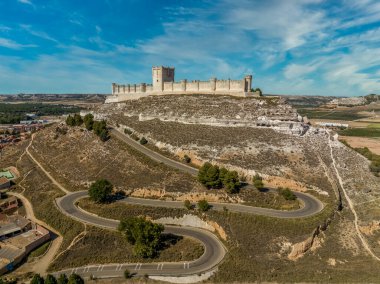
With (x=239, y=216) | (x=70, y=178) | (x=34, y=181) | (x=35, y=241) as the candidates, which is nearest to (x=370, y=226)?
(x=239, y=216)

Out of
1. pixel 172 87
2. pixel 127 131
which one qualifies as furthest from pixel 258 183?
pixel 172 87

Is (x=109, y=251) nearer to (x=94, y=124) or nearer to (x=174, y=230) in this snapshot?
(x=174, y=230)

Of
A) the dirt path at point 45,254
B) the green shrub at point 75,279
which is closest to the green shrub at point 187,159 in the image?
the dirt path at point 45,254

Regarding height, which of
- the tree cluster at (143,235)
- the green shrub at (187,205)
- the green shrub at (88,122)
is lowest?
the tree cluster at (143,235)

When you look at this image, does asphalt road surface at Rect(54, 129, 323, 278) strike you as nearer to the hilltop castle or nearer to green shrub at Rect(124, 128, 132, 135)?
green shrub at Rect(124, 128, 132, 135)

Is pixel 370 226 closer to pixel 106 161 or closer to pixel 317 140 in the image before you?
pixel 317 140

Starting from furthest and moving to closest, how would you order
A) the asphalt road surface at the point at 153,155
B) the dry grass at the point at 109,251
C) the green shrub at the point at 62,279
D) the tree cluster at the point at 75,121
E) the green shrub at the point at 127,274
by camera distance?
the tree cluster at the point at 75,121 < the asphalt road surface at the point at 153,155 < the dry grass at the point at 109,251 < the green shrub at the point at 127,274 < the green shrub at the point at 62,279

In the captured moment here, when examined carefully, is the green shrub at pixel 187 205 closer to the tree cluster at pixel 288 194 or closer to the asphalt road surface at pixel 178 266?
the asphalt road surface at pixel 178 266
